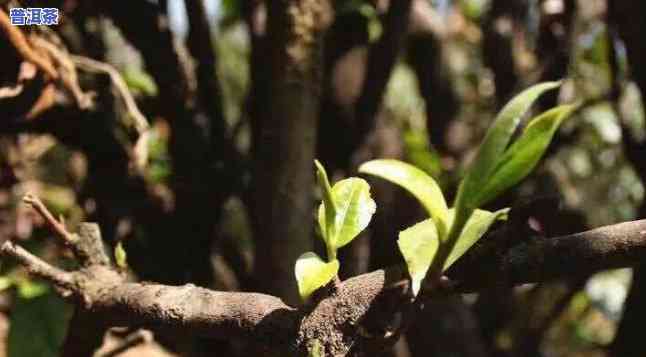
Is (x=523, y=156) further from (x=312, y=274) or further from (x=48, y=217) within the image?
(x=48, y=217)

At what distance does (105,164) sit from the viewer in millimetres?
944

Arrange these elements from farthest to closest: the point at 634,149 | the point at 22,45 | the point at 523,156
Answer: the point at 634,149
the point at 22,45
the point at 523,156

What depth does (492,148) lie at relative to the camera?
1.28ft

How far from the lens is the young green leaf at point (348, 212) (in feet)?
1.53

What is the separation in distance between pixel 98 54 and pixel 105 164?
0.63 feet

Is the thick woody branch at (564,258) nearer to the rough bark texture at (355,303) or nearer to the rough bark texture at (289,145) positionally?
the rough bark texture at (355,303)

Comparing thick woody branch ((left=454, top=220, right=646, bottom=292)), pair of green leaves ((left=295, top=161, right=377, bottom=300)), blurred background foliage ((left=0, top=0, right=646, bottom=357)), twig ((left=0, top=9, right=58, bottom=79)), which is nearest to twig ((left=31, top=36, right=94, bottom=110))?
twig ((left=0, top=9, right=58, bottom=79))

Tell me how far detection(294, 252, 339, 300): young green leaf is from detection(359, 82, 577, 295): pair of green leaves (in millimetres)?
48

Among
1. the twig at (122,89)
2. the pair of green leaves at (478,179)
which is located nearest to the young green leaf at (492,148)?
the pair of green leaves at (478,179)

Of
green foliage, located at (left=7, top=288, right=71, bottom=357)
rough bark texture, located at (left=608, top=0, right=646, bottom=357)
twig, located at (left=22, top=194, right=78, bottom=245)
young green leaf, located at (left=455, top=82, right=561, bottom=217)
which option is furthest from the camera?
Answer: green foliage, located at (left=7, top=288, right=71, bottom=357)

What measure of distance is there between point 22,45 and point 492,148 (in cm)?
56

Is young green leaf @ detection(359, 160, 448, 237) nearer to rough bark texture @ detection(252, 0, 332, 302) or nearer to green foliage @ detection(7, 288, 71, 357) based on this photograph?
rough bark texture @ detection(252, 0, 332, 302)

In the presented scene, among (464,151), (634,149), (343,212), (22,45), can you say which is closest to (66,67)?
(22,45)

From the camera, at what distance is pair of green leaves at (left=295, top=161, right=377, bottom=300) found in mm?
441
